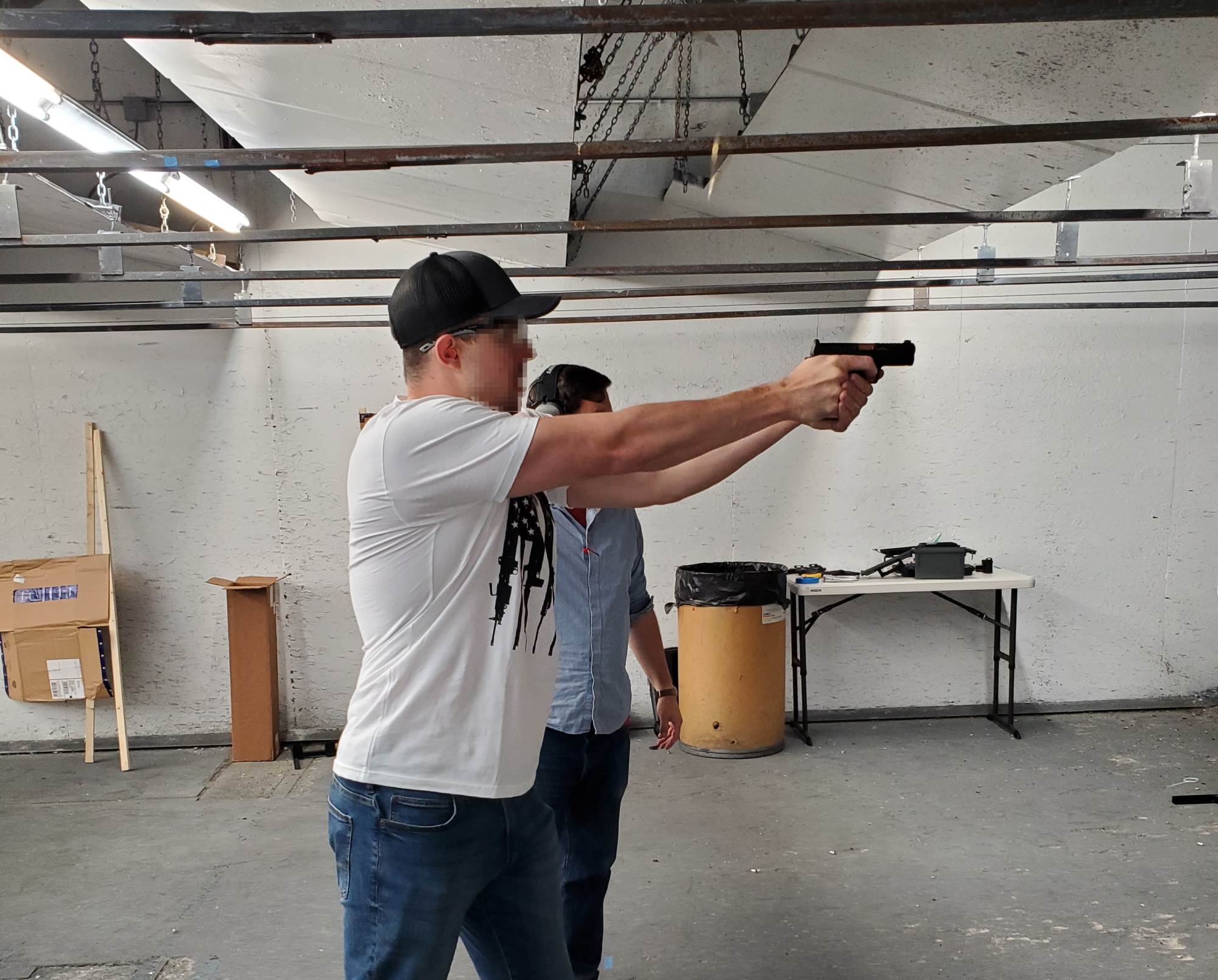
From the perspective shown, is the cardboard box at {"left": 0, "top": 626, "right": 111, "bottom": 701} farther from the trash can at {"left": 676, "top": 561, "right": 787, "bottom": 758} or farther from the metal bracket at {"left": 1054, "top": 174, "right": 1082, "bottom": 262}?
the metal bracket at {"left": 1054, "top": 174, "right": 1082, "bottom": 262}

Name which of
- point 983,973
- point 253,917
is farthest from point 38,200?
point 983,973

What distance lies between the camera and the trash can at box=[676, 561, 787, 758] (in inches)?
167

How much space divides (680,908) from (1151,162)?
436 centimetres

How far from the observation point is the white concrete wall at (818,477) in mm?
4664

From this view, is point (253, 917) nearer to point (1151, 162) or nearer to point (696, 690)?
point (696, 690)

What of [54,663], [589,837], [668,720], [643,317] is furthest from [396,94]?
[54,663]

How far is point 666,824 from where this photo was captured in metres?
3.54

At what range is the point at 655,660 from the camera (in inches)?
97.3

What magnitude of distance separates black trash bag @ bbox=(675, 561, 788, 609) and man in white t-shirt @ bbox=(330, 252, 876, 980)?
115 inches

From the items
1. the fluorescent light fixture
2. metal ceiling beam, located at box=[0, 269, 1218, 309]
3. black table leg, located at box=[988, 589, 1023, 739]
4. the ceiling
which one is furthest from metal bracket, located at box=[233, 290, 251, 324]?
black table leg, located at box=[988, 589, 1023, 739]

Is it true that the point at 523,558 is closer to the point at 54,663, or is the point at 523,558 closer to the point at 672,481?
the point at 672,481

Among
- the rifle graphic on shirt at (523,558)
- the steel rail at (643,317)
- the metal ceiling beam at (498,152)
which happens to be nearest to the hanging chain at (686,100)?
the steel rail at (643,317)

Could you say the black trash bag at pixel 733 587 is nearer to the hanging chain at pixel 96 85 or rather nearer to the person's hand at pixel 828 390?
the person's hand at pixel 828 390

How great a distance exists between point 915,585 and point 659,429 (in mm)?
3431
